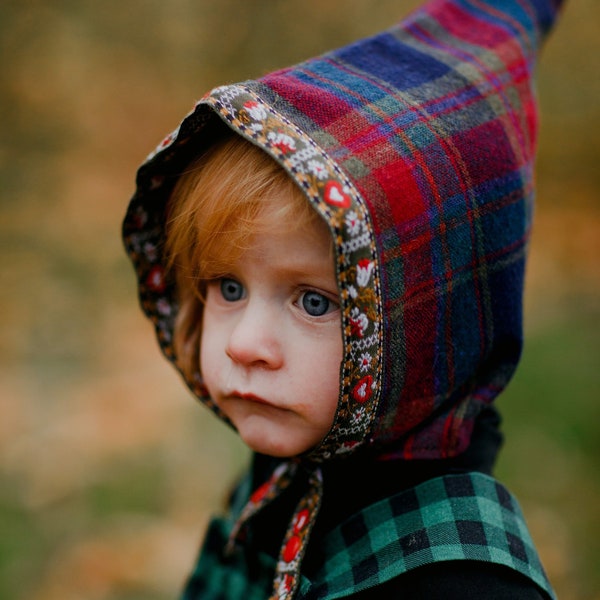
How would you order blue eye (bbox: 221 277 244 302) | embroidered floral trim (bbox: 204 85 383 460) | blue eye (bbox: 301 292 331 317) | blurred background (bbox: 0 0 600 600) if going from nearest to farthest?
embroidered floral trim (bbox: 204 85 383 460)
blue eye (bbox: 301 292 331 317)
blue eye (bbox: 221 277 244 302)
blurred background (bbox: 0 0 600 600)

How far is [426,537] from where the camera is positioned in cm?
107

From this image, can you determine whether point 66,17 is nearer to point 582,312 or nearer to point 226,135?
point 582,312

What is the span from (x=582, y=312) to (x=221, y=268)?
2862mm

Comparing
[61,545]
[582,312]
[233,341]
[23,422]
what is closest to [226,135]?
[233,341]

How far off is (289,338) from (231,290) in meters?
0.17

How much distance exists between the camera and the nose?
1.06m

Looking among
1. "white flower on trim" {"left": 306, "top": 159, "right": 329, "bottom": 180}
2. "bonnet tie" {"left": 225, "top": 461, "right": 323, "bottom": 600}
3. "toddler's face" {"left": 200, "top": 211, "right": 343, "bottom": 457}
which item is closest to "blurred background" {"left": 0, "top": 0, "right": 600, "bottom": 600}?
"bonnet tie" {"left": 225, "top": 461, "right": 323, "bottom": 600}

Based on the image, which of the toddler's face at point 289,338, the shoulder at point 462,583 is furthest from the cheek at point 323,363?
the shoulder at point 462,583

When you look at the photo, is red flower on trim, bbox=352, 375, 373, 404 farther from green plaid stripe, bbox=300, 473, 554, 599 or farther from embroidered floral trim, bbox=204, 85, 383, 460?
green plaid stripe, bbox=300, 473, 554, 599

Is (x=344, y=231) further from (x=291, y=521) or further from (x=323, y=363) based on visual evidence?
(x=291, y=521)

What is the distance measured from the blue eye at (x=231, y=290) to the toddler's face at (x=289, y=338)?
5cm

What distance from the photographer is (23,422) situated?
2.89 meters

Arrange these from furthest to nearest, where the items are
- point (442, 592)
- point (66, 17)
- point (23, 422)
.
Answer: point (66, 17) → point (23, 422) → point (442, 592)

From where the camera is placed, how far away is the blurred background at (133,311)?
250cm
